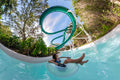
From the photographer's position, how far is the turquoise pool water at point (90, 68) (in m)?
4.70

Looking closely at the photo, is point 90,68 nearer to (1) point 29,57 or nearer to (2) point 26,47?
(1) point 29,57

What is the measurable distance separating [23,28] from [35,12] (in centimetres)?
202

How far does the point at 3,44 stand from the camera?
6488mm

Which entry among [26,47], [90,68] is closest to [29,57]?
[26,47]

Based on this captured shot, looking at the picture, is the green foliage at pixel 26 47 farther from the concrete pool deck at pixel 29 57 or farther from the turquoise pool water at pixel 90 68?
the turquoise pool water at pixel 90 68

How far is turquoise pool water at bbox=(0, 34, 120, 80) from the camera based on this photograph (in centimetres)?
470

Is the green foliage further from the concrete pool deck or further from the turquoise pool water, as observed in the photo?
the turquoise pool water

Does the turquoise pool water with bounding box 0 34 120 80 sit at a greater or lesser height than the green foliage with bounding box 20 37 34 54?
lesser

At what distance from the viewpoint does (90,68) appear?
6273mm

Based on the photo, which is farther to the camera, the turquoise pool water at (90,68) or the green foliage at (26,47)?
the green foliage at (26,47)

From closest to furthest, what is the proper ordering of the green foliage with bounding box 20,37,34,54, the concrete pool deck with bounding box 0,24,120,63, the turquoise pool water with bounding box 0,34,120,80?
the turquoise pool water with bounding box 0,34,120,80 → the concrete pool deck with bounding box 0,24,120,63 → the green foliage with bounding box 20,37,34,54

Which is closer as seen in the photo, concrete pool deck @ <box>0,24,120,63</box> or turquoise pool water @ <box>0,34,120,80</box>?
turquoise pool water @ <box>0,34,120,80</box>

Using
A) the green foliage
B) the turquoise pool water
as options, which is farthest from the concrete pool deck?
the green foliage

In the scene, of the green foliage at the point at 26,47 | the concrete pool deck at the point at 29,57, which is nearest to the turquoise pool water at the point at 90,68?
the concrete pool deck at the point at 29,57
